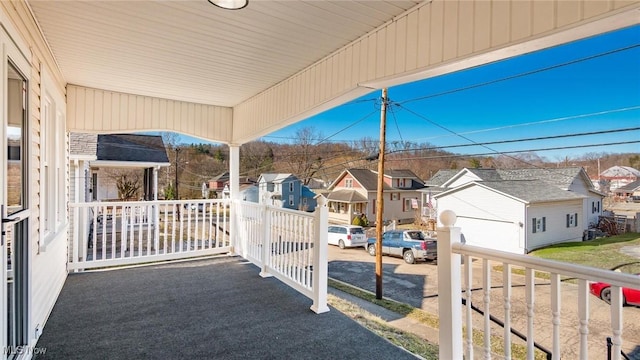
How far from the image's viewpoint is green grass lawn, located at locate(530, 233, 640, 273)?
2701mm

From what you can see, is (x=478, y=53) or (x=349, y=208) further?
(x=349, y=208)

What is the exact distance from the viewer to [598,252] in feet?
9.79

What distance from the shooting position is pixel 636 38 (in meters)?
3.50

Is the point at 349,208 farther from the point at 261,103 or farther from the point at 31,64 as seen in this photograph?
the point at 31,64

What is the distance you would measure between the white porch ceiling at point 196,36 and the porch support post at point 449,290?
1.52 metres

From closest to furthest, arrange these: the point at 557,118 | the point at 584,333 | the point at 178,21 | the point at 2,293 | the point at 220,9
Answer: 1. the point at 584,333
2. the point at 2,293
3. the point at 220,9
4. the point at 178,21
5. the point at 557,118

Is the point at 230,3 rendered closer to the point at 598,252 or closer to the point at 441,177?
the point at 598,252

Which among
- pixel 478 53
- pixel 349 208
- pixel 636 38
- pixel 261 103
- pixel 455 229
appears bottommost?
pixel 349 208

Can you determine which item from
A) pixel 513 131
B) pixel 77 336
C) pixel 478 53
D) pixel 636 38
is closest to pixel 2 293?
pixel 77 336

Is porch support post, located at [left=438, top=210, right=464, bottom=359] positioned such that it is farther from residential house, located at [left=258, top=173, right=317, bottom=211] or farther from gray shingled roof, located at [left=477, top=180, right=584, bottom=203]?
residential house, located at [left=258, top=173, right=317, bottom=211]

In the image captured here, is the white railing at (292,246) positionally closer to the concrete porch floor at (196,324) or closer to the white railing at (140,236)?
the concrete porch floor at (196,324)

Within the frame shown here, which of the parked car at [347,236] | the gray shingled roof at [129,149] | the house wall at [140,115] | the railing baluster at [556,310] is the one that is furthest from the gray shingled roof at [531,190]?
the parked car at [347,236]

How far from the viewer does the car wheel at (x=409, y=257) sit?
11352 mm

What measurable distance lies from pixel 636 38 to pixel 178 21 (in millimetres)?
4517
